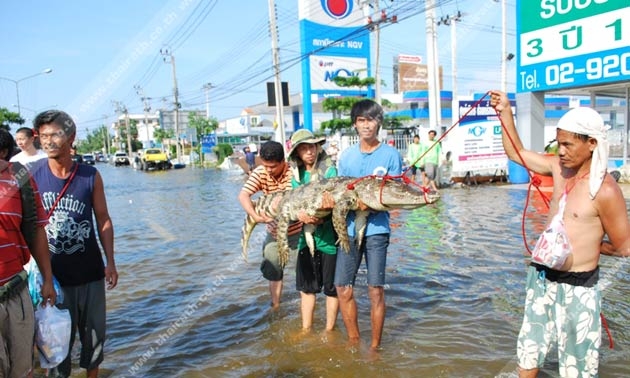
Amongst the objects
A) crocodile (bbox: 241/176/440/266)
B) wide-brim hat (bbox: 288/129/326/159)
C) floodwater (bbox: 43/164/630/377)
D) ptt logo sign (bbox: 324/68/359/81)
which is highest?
ptt logo sign (bbox: 324/68/359/81)

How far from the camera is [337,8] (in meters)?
26.7

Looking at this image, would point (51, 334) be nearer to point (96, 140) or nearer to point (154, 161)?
point (154, 161)

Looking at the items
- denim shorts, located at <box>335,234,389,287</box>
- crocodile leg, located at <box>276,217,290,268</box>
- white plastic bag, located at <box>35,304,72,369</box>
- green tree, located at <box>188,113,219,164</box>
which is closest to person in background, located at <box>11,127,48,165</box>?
white plastic bag, located at <box>35,304,72,369</box>

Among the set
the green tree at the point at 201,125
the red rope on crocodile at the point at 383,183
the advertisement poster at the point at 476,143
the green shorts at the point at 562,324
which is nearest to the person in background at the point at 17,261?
the red rope on crocodile at the point at 383,183

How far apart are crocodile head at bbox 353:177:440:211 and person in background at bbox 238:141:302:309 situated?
899mm

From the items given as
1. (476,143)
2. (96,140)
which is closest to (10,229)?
(476,143)

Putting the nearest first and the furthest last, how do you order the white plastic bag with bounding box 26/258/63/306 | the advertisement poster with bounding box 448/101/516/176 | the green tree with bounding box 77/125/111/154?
the white plastic bag with bounding box 26/258/63/306 < the advertisement poster with bounding box 448/101/516/176 < the green tree with bounding box 77/125/111/154

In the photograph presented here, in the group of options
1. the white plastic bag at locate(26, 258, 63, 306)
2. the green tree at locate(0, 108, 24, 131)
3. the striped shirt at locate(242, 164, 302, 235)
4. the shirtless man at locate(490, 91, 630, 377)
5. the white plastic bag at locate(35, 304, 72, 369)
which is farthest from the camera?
the green tree at locate(0, 108, 24, 131)

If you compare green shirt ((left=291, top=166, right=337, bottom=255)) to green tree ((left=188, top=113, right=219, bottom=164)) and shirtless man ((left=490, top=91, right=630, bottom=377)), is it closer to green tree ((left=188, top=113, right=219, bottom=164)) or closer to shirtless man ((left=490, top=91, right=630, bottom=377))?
shirtless man ((left=490, top=91, right=630, bottom=377))

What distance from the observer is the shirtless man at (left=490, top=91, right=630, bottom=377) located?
8.27ft

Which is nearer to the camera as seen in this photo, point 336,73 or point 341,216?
point 341,216

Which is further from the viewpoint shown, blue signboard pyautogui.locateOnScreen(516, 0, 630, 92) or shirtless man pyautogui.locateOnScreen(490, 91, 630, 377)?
blue signboard pyautogui.locateOnScreen(516, 0, 630, 92)

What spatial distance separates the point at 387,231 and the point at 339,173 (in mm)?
659

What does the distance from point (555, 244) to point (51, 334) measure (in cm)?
302
